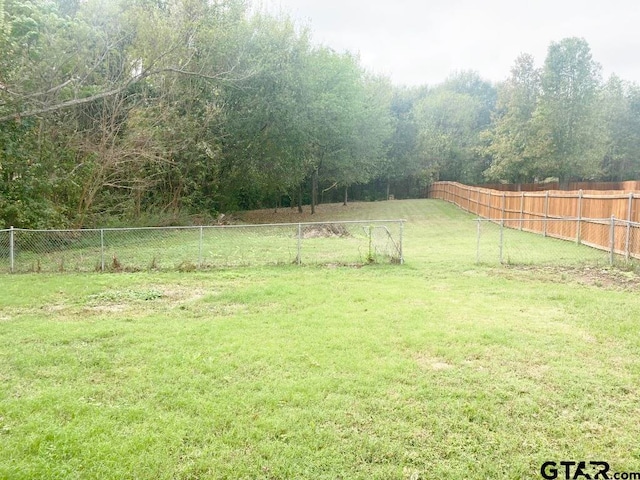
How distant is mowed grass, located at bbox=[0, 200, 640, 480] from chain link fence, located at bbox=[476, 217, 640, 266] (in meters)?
3.27

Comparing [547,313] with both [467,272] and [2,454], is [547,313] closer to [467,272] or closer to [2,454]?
[467,272]

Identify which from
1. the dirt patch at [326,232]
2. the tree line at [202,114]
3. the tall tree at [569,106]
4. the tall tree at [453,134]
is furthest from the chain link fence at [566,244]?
the tall tree at [453,134]

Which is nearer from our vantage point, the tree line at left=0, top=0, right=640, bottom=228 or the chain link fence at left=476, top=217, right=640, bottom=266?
the chain link fence at left=476, top=217, right=640, bottom=266

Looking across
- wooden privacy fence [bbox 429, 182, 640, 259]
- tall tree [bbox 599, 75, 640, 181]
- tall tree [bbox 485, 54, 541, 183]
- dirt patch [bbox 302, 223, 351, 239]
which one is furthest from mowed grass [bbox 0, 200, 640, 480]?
tall tree [bbox 599, 75, 640, 181]

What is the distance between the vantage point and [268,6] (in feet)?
72.4

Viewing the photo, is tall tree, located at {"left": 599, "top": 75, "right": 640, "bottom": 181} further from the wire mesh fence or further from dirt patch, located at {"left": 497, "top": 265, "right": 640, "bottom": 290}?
dirt patch, located at {"left": 497, "top": 265, "right": 640, "bottom": 290}

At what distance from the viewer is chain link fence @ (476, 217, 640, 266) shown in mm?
10683

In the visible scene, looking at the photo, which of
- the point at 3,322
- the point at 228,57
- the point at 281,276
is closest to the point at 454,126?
the point at 228,57

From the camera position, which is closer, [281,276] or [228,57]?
[281,276]

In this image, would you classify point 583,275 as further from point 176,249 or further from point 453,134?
point 453,134

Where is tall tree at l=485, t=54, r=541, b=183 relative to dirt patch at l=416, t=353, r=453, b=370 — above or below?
above

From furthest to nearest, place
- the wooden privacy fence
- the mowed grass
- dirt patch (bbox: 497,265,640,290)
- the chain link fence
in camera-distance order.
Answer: the wooden privacy fence
the chain link fence
dirt patch (bbox: 497,265,640,290)
the mowed grass

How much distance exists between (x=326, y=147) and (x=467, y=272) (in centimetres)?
1988

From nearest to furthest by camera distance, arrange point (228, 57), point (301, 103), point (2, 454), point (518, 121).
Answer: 1. point (2, 454)
2. point (228, 57)
3. point (301, 103)
4. point (518, 121)
